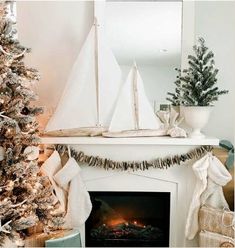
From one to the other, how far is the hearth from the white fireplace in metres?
0.07

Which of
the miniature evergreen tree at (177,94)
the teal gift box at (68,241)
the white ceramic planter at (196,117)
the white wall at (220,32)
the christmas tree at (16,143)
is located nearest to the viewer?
the christmas tree at (16,143)

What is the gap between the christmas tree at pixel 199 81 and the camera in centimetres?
248

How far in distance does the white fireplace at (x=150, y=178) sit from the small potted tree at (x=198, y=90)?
234mm

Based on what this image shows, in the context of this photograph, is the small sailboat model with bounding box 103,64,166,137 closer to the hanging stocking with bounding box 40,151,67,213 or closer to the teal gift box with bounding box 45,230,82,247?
the hanging stocking with bounding box 40,151,67,213

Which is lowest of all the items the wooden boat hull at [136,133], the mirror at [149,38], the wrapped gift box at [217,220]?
the wrapped gift box at [217,220]

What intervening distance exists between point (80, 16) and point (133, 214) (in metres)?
1.59

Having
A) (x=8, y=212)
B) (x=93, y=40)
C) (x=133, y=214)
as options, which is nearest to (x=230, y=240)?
(x=133, y=214)

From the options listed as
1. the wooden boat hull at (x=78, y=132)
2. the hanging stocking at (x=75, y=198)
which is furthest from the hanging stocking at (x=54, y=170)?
the wooden boat hull at (x=78, y=132)

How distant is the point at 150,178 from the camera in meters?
2.71

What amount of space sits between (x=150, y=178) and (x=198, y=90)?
2.48ft

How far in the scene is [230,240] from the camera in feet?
8.09

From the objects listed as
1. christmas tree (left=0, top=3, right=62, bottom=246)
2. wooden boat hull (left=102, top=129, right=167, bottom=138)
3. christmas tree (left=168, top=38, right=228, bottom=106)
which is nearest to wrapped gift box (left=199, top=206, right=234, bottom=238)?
wooden boat hull (left=102, top=129, right=167, bottom=138)

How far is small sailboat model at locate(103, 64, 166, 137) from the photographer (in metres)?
2.54

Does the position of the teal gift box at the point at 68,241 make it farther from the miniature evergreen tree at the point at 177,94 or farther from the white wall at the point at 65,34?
the miniature evergreen tree at the point at 177,94
